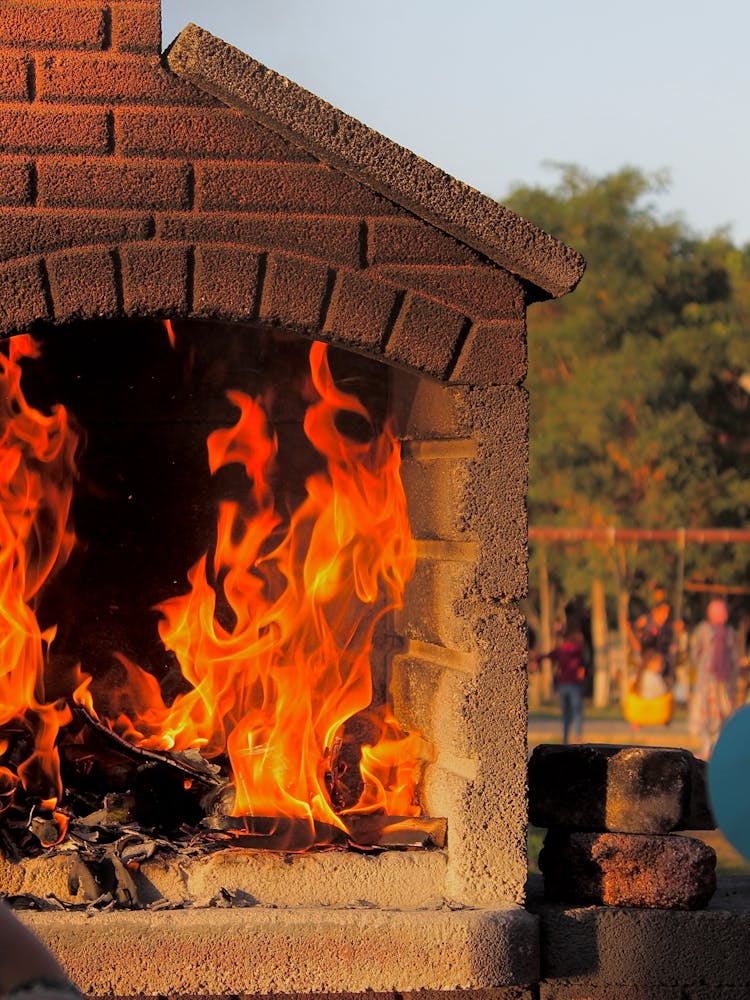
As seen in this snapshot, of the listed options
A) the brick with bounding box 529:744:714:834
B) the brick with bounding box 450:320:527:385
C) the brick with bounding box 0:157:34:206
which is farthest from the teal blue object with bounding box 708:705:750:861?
the brick with bounding box 0:157:34:206

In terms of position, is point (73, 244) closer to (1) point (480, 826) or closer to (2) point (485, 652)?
(2) point (485, 652)

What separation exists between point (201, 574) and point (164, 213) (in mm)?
1753

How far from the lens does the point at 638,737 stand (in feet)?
56.2

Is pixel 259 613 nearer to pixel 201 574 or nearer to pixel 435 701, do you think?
pixel 201 574

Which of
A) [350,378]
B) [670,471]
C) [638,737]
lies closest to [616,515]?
[670,471]

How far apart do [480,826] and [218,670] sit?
1.36 meters

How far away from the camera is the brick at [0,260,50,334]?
4574mm

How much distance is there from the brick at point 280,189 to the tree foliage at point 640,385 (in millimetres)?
20581

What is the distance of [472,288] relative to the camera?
4.82 meters

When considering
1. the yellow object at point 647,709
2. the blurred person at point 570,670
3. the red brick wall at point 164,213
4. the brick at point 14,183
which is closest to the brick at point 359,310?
the red brick wall at point 164,213

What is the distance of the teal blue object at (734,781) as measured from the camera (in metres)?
2.03

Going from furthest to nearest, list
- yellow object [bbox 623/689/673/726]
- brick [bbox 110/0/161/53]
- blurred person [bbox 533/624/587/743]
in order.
Result: yellow object [bbox 623/689/673/726], blurred person [bbox 533/624/587/743], brick [bbox 110/0/161/53]

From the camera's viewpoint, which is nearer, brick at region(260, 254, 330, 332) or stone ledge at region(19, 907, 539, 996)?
stone ledge at region(19, 907, 539, 996)

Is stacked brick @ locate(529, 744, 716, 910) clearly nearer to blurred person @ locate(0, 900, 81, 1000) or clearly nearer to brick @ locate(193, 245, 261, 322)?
brick @ locate(193, 245, 261, 322)
